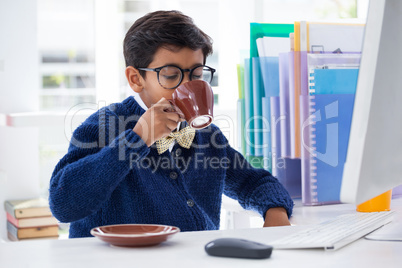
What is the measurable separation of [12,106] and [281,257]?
1.83 meters

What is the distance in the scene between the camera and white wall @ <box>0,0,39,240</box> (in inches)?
90.3

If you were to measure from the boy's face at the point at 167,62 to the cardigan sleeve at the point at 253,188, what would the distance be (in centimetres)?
27

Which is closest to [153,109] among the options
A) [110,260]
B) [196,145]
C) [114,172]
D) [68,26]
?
[114,172]

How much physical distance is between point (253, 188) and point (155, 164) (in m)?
0.27

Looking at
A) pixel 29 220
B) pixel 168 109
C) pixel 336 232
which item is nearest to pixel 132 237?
pixel 336 232

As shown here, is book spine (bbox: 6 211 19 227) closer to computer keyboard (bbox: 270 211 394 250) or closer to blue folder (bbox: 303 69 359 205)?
blue folder (bbox: 303 69 359 205)

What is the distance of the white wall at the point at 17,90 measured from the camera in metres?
2.29

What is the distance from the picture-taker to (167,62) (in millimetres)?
1390

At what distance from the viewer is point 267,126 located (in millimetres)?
1667

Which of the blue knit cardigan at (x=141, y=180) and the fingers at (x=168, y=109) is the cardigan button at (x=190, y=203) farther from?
the fingers at (x=168, y=109)

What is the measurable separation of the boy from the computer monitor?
0.51m

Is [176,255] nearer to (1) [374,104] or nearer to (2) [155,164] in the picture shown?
(1) [374,104]

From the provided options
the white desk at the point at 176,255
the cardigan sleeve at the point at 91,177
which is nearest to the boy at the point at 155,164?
the cardigan sleeve at the point at 91,177

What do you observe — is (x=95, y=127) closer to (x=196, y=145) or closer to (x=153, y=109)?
(x=153, y=109)
